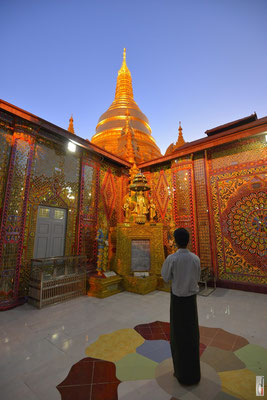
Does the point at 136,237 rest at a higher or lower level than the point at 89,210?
lower

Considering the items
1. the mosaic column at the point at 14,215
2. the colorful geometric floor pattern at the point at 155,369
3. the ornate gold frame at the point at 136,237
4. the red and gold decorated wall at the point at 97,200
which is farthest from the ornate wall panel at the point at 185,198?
the mosaic column at the point at 14,215

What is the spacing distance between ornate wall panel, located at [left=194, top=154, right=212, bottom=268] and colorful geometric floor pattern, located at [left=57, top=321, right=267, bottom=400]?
10.5 ft

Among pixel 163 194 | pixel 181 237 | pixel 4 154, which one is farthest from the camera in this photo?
pixel 163 194

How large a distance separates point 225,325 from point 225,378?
4.60 ft

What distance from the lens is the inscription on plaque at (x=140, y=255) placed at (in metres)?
5.73

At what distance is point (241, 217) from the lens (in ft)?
18.2

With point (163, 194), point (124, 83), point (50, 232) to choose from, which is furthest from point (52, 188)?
point (124, 83)

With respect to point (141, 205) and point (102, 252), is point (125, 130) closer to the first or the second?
point (141, 205)

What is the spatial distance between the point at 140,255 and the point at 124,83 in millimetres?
15388

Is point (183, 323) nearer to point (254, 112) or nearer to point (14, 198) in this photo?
point (14, 198)

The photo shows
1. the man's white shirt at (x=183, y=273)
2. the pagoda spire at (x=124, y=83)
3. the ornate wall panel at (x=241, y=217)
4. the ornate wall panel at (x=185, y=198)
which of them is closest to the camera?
the man's white shirt at (x=183, y=273)

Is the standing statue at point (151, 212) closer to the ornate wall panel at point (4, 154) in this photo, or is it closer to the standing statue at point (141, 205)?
the standing statue at point (141, 205)

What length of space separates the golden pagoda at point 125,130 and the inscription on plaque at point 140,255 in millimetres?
4891

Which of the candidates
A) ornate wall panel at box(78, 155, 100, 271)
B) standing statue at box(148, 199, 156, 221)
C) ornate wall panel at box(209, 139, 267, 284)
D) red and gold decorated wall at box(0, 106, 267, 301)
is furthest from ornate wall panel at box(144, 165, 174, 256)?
ornate wall panel at box(78, 155, 100, 271)
